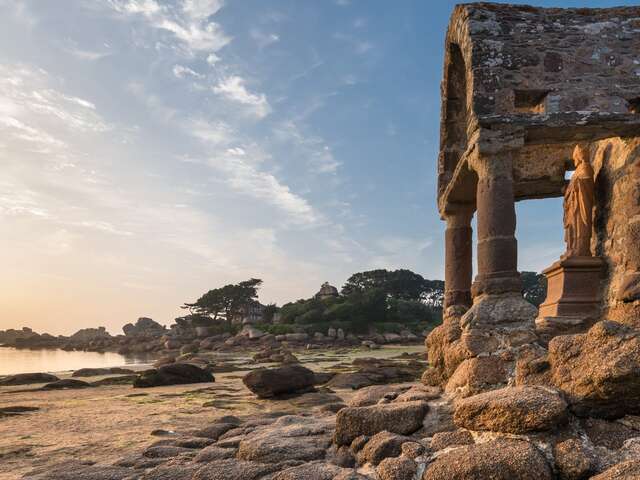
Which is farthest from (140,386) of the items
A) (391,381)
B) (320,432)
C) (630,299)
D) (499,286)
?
(630,299)

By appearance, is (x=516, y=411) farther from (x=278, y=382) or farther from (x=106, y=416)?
→ (x=278, y=382)

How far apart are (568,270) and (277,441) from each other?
5.23m

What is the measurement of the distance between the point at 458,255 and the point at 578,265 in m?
2.60

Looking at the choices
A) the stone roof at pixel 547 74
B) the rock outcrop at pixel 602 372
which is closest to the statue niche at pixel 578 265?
the stone roof at pixel 547 74

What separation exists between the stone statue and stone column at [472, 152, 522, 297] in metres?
1.42

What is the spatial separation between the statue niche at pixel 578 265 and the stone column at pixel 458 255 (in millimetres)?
1790

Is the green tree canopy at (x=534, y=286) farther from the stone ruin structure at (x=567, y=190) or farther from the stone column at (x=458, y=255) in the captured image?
the stone ruin structure at (x=567, y=190)

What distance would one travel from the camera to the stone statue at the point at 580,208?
8.19 metres

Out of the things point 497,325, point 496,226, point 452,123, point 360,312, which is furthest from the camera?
point 360,312

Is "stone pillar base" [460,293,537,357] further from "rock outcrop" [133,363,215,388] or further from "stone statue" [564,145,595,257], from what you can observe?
"rock outcrop" [133,363,215,388]

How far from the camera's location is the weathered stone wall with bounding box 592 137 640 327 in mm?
6910

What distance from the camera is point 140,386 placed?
17.2m

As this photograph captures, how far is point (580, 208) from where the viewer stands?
8258mm

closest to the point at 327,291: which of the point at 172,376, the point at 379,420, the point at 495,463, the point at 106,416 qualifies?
the point at 172,376
